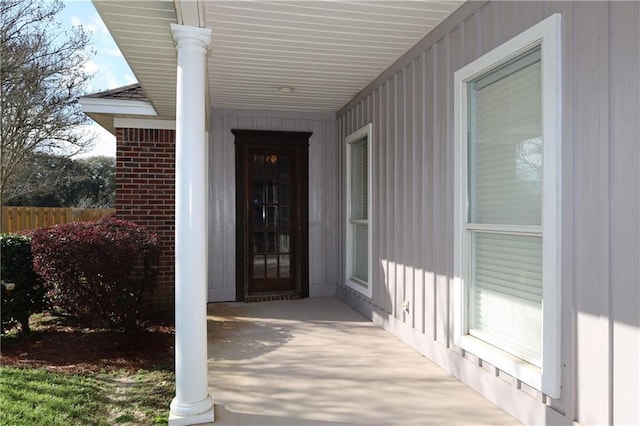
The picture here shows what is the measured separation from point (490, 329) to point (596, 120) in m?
1.46

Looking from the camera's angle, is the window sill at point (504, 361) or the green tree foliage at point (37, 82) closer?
the window sill at point (504, 361)

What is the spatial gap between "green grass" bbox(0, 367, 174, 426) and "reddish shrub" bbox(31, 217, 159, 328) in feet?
2.31

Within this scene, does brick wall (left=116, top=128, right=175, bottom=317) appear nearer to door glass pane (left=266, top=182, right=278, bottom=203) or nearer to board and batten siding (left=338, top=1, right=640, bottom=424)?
door glass pane (left=266, top=182, right=278, bottom=203)

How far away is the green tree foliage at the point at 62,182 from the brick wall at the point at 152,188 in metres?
4.62

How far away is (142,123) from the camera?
209 inches

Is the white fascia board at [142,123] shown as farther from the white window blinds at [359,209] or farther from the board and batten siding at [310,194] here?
the white window blinds at [359,209]

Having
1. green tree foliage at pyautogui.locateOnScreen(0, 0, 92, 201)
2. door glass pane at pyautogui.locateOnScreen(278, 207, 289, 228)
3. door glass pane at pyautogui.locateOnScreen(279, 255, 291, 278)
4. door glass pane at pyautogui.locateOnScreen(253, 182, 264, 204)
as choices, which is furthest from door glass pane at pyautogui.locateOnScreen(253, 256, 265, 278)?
green tree foliage at pyautogui.locateOnScreen(0, 0, 92, 201)

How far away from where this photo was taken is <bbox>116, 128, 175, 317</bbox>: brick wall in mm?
5281

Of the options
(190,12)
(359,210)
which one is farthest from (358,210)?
(190,12)

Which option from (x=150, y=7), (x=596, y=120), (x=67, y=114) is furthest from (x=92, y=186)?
(x=596, y=120)

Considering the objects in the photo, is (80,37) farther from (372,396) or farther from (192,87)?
(372,396)

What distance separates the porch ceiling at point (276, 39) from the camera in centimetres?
292

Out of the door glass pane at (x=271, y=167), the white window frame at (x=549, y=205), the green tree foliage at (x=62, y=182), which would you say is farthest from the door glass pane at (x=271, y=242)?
the green tree foliage at (x=62, y=182)

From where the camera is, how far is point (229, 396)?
9.25 ft
